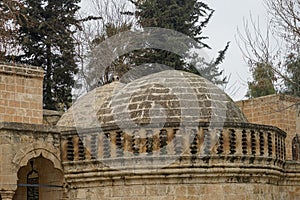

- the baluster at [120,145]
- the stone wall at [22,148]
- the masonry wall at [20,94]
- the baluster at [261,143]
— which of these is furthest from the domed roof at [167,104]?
the masonry wall at [20,94]

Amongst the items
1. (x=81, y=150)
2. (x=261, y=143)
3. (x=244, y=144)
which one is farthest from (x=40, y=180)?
(x=261, y=143)

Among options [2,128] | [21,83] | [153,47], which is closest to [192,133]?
[2,128]

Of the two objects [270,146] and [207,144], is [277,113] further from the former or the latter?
[207,144]

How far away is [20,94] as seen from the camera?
18.0 metres

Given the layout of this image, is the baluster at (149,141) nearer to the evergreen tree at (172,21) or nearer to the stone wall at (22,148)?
the stone wall at (22,148)

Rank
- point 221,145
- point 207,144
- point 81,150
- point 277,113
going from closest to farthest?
point 207,144
point 221,145
point 81,150
point 277,113

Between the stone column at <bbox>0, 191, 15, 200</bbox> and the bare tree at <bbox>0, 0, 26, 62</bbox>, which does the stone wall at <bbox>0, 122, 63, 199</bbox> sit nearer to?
the stone column at <bbox>0, 191, 15, 200</bbox>

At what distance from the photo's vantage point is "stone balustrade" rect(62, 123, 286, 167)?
13.9 meters

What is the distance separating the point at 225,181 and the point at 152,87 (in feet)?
8.44

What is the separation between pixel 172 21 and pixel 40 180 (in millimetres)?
17646

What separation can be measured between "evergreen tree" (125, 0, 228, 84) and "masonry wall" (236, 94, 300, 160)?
23.8 ft

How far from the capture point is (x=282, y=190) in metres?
16.2

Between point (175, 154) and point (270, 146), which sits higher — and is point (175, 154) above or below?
below

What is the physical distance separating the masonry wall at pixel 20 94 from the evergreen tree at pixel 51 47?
12.1 meters
